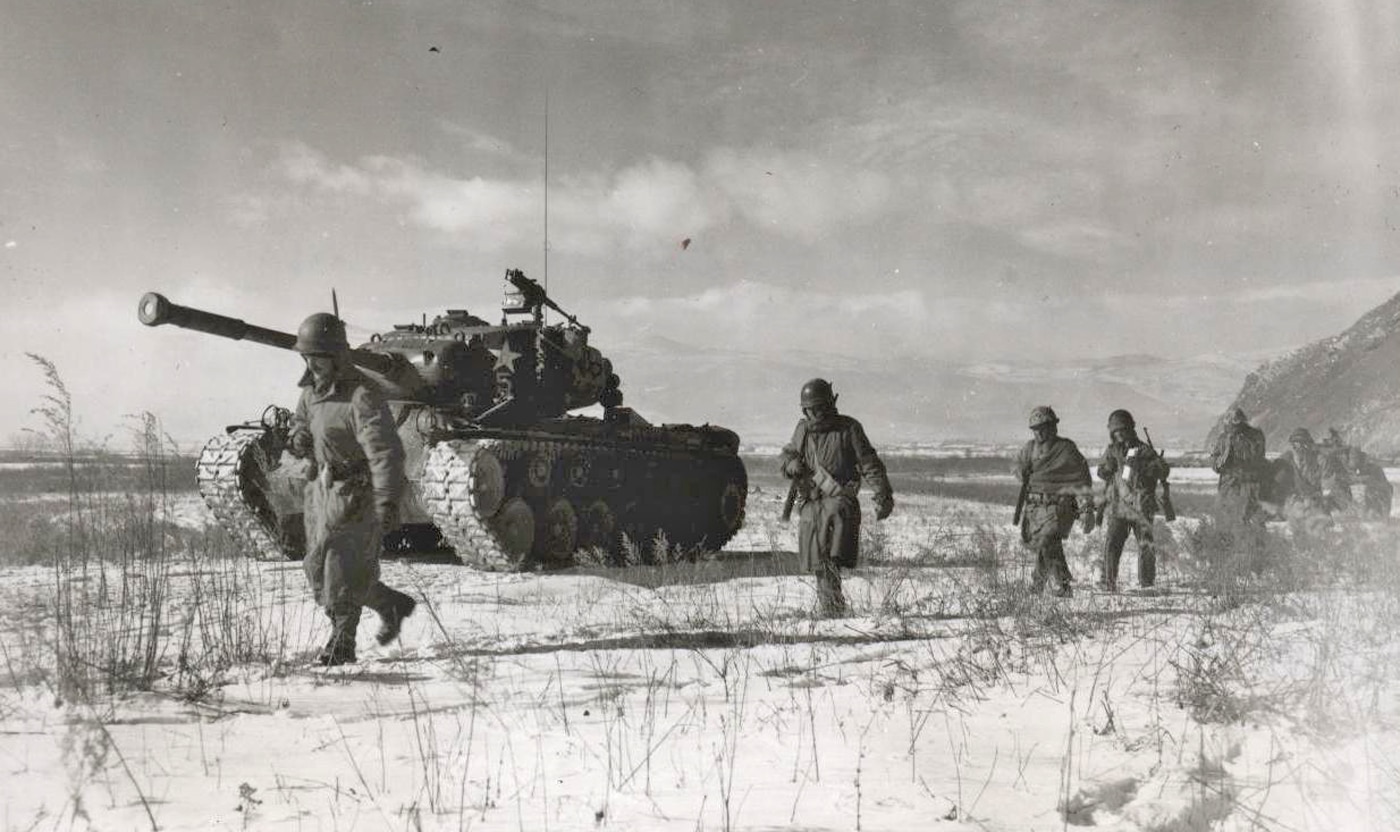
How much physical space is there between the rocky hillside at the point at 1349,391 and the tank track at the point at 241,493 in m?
20.3

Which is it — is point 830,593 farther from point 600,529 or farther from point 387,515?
point 600,529

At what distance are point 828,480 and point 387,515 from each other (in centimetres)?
343

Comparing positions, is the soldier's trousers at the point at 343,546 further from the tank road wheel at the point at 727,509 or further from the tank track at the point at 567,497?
the tank road wheel at the point at 727,509

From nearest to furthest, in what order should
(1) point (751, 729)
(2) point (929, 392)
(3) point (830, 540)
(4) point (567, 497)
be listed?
1. (1) point (751, 729)
2. (3) point (830, 540)
3. (4) point (567, 497)
4. (2) point (929, 392)

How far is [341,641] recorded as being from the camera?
5492mm

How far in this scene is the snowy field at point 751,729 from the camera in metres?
3.18

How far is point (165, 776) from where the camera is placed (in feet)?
10.9

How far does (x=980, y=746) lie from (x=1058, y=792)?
1.75 feet

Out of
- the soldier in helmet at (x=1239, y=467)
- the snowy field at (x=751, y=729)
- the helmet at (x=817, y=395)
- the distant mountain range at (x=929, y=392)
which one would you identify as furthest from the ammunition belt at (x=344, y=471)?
the distant mountain range at (x=929, y=392)

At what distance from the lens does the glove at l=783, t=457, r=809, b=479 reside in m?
7.75

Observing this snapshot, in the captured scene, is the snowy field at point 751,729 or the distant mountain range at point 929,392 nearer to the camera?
the snowy field at point 751,729

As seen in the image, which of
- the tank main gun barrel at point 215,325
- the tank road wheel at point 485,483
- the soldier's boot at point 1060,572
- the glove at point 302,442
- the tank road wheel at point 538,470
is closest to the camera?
the glove at point 302,442

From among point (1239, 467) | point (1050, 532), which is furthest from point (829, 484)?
point (1239, 467)

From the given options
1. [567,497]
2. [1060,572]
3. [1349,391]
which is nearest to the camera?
[1060,572]
